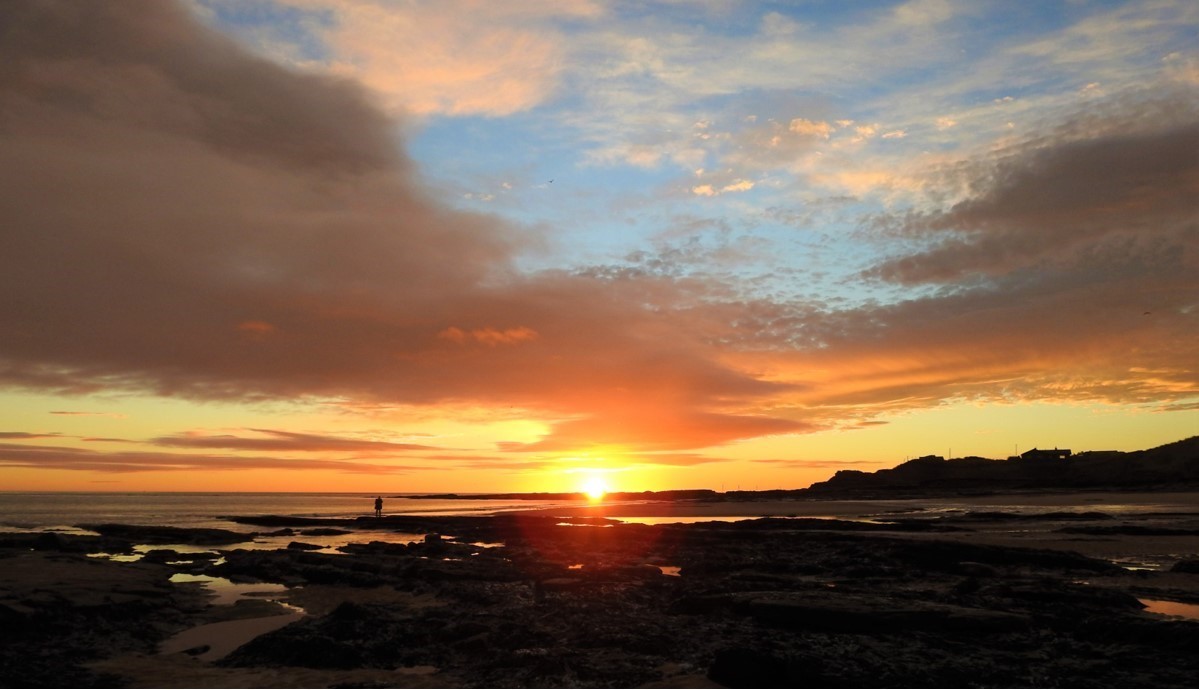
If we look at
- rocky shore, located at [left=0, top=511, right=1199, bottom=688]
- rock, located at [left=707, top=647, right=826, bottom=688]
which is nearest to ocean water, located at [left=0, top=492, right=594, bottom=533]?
rocky shore, located at [left=0, top=511, right=1199, bottom=688]

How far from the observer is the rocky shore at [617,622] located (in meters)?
11.8

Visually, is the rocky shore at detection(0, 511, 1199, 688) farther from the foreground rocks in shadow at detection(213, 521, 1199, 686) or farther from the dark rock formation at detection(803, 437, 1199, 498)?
the dark rock formation at detection(803, 437, 1199, 498)

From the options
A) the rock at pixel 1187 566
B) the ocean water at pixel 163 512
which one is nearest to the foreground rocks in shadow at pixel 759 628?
the rock at pixel 1187 566

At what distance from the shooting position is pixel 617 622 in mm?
15273

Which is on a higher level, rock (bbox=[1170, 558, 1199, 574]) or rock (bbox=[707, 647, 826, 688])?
rock (bbox=[707, 647, 826, 688])

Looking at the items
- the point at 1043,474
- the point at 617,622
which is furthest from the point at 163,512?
the point at 1043,474

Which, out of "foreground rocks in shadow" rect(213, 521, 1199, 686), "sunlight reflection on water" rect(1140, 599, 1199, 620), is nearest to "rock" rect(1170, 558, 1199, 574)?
"foreground rocks in shadow" rect(213, 521, 1199, 686)

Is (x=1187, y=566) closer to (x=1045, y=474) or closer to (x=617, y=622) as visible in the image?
(x=617, y=622)

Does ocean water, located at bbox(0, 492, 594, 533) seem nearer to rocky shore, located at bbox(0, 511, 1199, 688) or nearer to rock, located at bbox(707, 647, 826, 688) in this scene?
rocky shore, located at bbox(0, 511, 1199, 688)

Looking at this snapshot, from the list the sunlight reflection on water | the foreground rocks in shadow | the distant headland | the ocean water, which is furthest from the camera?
the distant headland

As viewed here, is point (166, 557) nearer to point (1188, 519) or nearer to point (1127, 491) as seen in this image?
point (1188, 519)

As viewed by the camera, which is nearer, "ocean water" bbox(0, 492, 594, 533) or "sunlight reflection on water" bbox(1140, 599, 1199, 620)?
"sunlight reflection on water" bbox(1140, 599, 1199, 620)

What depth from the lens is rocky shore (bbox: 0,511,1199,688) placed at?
1177cm

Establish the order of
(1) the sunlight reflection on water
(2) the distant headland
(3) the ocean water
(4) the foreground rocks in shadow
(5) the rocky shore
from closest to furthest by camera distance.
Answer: (4) the foreground rocks in shadow, (5) the rocky shore, (1) the sunlight reflection on water, (3) the ocean water, (2) the distant headland
